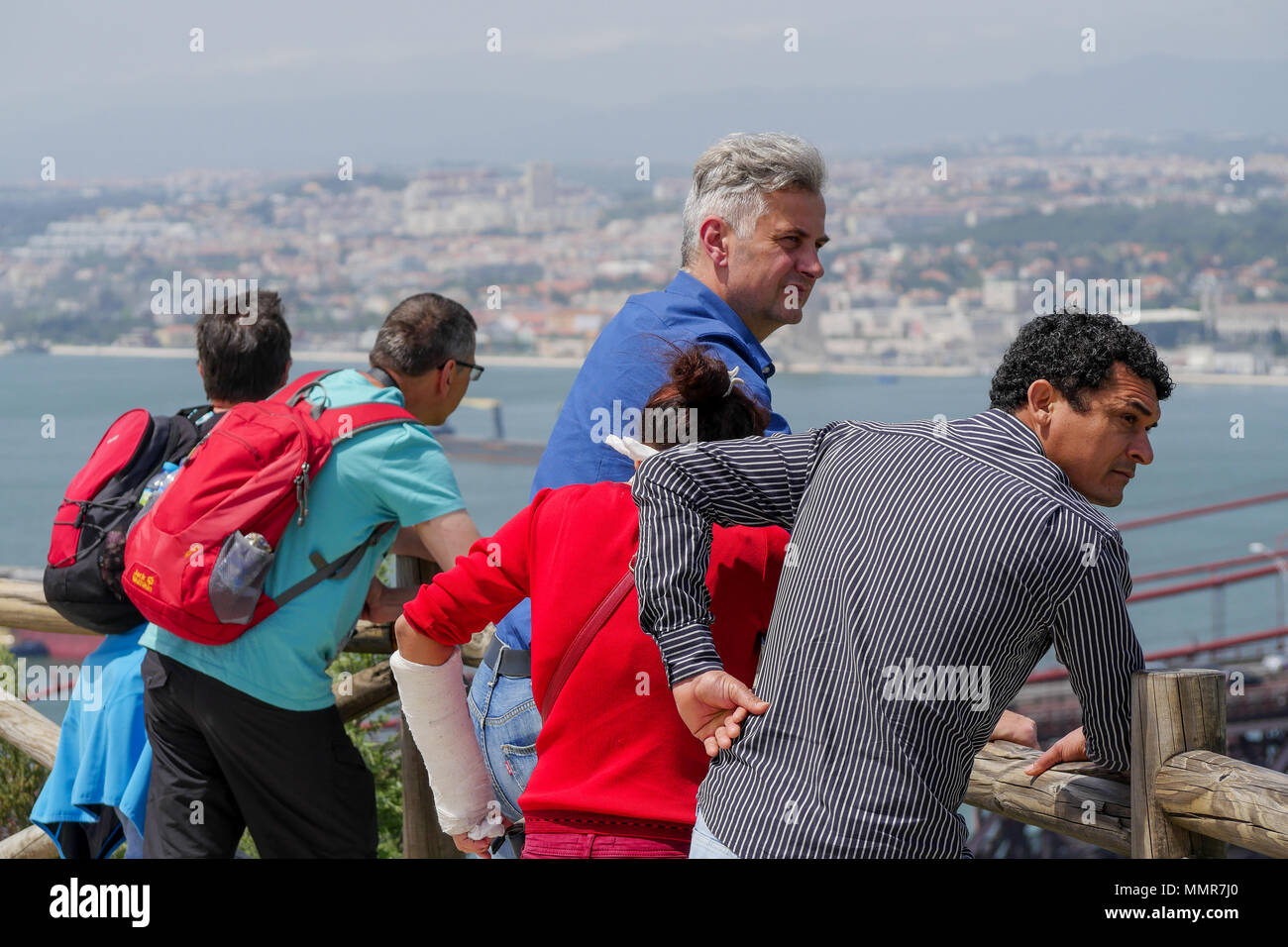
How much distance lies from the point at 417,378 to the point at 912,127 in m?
161

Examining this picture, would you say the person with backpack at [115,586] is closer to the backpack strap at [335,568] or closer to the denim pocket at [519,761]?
the backpack strap at [335,568]

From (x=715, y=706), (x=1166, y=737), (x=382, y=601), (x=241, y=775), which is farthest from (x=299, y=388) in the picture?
(x=1166, y=737)

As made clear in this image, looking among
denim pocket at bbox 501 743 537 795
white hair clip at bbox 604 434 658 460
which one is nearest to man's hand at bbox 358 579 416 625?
denim pocket at bbox 501 743 537 795

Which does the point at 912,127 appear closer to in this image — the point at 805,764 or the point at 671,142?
the point at 671,142

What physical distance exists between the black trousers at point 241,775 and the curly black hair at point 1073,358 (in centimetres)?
145

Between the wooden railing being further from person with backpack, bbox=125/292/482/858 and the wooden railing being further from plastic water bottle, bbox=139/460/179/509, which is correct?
plastic water bottle, bbox=139/460/179/509

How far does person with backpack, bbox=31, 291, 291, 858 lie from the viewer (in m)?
2.62

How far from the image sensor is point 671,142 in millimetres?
161250

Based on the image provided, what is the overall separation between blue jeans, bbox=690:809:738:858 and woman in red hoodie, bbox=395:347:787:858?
0.10 meters

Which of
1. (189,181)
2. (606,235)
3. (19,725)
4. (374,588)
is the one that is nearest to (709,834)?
(374,588)

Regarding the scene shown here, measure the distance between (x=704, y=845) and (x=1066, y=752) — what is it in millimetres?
616

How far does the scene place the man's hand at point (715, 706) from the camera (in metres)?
1.52

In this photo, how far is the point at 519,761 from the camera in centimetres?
200

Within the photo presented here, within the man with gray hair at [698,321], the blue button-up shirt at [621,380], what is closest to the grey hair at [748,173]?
the man with gray hair at [698,321]
